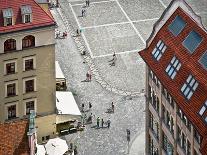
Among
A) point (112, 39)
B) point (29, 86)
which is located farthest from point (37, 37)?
point (112, 39)

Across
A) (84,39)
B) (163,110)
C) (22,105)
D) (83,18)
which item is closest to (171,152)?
(163,110)

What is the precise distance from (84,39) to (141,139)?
36913 millimetres

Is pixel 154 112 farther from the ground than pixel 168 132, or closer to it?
farther from the ground

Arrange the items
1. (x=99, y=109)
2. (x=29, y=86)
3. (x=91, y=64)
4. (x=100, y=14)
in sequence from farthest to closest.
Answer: (x=100, y=14) → (x=91, y=64) → (x=99, y=109) → (x=29, y=86)

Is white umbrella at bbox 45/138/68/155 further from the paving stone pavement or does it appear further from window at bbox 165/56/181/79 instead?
window at bbox 165/56/181/79

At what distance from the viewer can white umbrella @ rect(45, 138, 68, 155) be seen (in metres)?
97.2

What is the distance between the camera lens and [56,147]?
320ft

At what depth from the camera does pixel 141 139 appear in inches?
4126

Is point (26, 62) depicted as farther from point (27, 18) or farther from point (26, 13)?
point (26, 13)

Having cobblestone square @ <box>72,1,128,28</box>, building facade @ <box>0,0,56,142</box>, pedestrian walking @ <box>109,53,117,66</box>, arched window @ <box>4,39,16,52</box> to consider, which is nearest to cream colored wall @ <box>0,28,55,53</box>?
building facade @ <box>0,0,56,142</box>

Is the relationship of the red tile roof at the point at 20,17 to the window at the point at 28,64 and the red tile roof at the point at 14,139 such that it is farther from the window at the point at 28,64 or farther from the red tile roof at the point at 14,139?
the red tile roof at the point at 14,139

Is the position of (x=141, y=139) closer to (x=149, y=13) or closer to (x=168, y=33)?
(x=168, y=33)

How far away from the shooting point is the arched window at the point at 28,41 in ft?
317

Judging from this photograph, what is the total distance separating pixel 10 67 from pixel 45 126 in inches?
466
